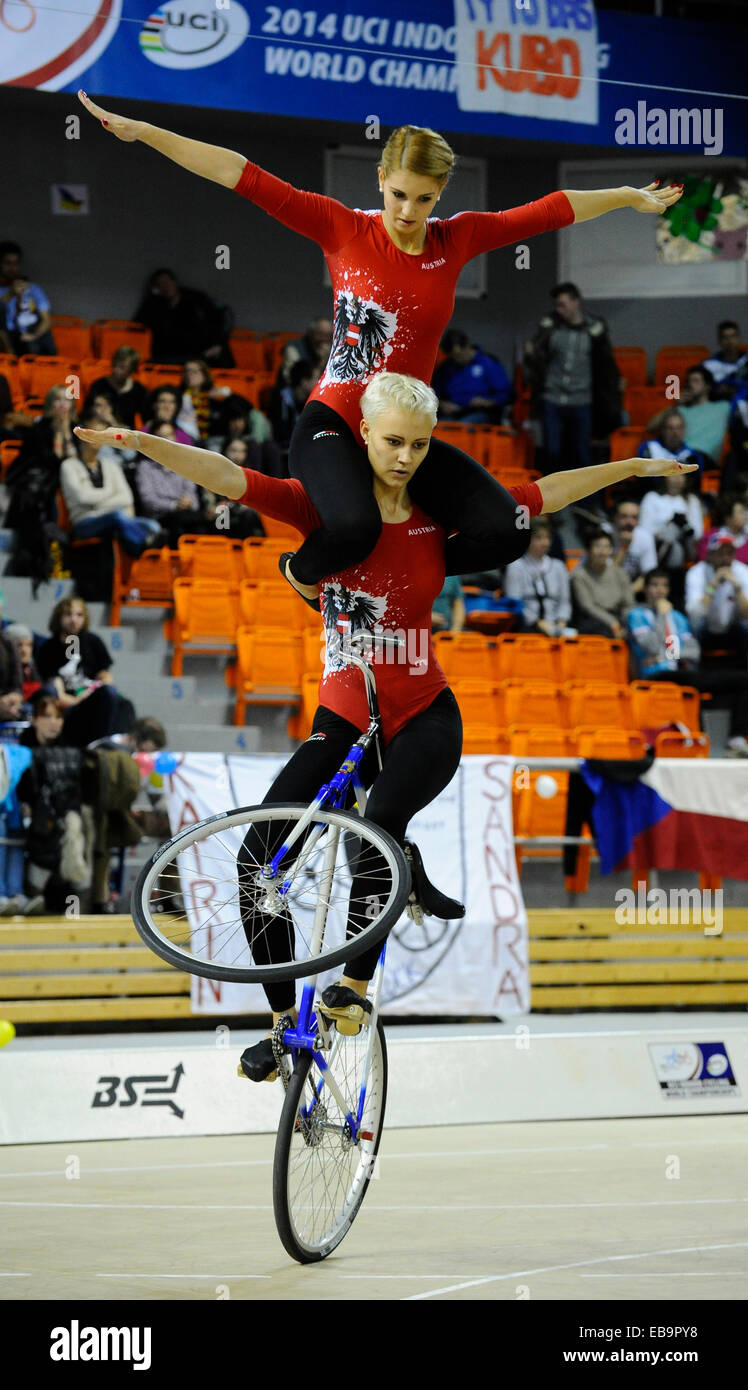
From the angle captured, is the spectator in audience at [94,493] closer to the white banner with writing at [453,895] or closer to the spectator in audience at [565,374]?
the white banner with writing at [453,895]

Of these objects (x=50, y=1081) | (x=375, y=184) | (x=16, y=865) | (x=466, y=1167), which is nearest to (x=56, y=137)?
(x=375, y=184)

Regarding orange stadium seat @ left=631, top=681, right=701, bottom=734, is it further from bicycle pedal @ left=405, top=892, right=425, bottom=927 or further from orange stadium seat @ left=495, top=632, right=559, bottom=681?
bicycle pedal @ left=405, top=892, right=425, bottom=927

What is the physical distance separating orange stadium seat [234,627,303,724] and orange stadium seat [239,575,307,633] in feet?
1.75

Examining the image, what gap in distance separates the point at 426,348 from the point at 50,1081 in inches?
171

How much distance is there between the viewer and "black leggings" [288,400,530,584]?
162 inches

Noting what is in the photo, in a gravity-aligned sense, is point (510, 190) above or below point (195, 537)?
above

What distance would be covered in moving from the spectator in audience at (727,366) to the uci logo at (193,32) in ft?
16.9

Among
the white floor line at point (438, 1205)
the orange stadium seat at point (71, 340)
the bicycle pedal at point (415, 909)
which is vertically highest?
the orange stadium seat at point (71, 340)

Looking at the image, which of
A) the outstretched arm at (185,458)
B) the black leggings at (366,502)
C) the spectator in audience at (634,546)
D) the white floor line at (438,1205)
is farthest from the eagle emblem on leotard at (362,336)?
the spectator in audience at (634,546)

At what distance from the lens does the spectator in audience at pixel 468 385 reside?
14.3 meters

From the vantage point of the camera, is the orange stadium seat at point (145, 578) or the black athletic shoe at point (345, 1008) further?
the orange stadium seat at point (145, 578)

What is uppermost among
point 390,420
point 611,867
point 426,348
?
point 426,348
